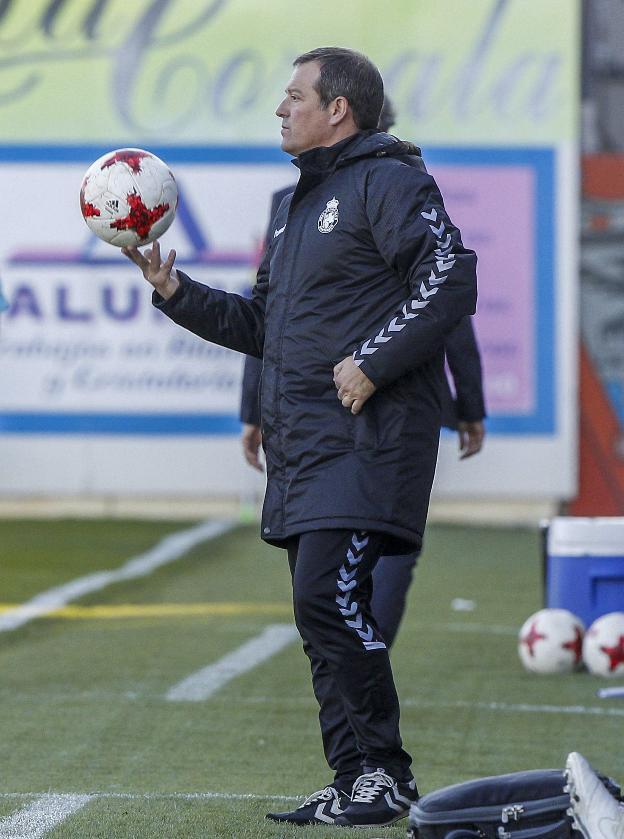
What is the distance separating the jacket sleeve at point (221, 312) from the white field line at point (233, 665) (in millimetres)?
2379

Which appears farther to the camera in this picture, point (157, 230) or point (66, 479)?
point (66, 479)

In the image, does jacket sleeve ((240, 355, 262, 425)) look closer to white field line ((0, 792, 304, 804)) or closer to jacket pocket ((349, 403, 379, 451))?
white field line ((0, 792, 304, 804))


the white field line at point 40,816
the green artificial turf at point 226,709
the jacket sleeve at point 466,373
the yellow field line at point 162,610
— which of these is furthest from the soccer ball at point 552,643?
the white field line at point 40,816

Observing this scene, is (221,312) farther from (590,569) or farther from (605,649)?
(590,569)

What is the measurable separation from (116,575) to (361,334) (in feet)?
22.9

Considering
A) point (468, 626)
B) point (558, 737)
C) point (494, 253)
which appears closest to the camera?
point (558, 737)

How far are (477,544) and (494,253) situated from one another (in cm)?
286

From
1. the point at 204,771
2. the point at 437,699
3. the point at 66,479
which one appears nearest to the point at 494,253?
the point at 66,479

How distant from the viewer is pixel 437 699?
667 centimetres

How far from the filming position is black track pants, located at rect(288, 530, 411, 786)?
4.11 meters

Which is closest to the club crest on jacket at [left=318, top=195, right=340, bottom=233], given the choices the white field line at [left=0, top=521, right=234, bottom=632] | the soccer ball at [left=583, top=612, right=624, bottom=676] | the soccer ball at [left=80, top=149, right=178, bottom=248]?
the soccer ball at [left=80, top=149, right=178, bottom=248]

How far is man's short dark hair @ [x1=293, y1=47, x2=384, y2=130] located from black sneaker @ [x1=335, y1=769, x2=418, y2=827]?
161 centimetres

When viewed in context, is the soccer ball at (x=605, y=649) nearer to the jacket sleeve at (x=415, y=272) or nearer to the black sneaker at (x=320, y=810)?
the black sneaker at (x=320, y=810)

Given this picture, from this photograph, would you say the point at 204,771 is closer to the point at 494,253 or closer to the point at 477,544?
the point at 477,544
